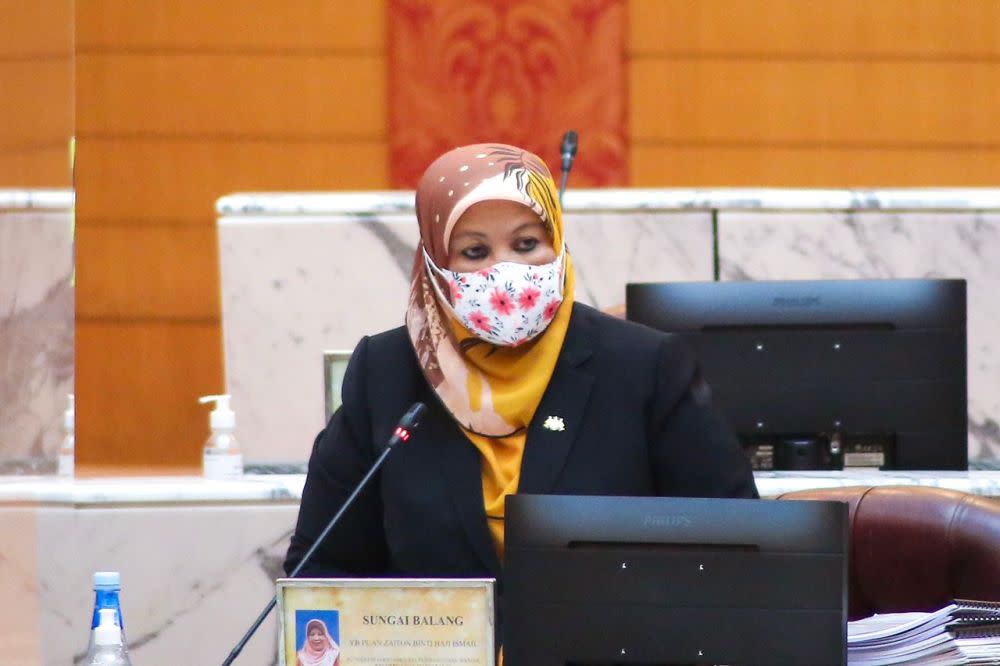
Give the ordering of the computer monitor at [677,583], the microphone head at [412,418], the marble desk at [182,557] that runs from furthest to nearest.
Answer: the marble desk at [182,557]
the microphone head at [412,418]
the computer monitor at [677,583]

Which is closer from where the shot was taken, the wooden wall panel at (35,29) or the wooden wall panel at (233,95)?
the wooden wall panel at (35,29)

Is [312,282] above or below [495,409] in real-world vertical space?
above

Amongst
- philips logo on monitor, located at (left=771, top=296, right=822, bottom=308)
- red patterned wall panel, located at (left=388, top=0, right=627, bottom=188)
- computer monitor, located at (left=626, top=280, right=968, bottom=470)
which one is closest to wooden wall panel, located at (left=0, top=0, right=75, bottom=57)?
computer monitor, located at (left=626, top=280, right=968, bottom=470)

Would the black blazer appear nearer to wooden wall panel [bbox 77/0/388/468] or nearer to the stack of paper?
the stack of paper

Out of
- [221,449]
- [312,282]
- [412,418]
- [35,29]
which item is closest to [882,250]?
[312,282]

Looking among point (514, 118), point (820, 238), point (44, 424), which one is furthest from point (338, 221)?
point (514, 118)

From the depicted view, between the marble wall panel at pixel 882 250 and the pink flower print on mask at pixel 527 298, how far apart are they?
131 cm

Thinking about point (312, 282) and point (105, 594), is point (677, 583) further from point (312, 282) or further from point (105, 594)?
point (312, 282)

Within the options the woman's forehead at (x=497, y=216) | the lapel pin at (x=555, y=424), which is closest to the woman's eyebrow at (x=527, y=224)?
the woman's forehead at (x=497, y=216)

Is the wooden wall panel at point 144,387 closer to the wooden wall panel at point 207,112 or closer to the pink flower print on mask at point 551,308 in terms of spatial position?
the wooden wall panel at point 207,112

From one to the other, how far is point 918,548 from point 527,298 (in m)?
0.52

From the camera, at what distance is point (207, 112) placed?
17.4ft

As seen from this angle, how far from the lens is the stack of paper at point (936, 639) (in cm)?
121

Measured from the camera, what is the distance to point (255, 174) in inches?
209
